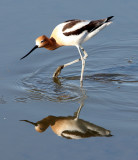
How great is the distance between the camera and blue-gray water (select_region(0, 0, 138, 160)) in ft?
18.5

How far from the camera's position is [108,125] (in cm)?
614

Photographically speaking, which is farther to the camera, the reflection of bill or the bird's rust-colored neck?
the bird's rust-colored neck

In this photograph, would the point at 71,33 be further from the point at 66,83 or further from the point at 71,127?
A: the point at 71,127

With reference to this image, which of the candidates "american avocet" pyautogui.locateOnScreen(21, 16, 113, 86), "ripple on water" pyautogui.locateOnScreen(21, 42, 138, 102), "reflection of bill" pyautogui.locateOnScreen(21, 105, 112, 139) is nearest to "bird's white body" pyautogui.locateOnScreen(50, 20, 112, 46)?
"american avocet" pyautogui.locateOnScreen(21, 16, 113, 86)

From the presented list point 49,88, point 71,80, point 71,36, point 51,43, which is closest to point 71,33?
point 71,36

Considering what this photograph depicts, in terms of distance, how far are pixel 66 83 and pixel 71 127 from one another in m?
1.77

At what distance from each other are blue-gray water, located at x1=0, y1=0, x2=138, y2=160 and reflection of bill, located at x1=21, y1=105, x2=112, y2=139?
10cm

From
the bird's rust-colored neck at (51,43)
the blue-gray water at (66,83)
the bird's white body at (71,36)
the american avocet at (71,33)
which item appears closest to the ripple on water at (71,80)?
the blue-gray water at (66,83)

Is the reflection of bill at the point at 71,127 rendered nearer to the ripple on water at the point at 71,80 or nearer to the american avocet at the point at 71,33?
the ripple on water at the point at 71,80

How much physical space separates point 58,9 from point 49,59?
2239 mm

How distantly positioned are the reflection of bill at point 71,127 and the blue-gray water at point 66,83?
102mm

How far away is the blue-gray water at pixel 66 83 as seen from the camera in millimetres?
5629

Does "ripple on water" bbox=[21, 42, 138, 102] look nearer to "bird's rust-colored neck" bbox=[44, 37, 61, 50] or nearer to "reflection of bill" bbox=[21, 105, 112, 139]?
"bird's rust-colored neck" bbox=[44, 37, 61, 50]

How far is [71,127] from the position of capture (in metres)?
6.27
